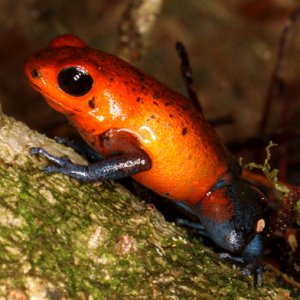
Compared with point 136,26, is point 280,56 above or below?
above

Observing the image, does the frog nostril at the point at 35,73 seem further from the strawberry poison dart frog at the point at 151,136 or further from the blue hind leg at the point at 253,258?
the blue hind leg at the point at 253,258

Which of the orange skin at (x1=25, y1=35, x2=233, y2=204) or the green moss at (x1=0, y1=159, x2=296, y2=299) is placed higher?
the orange skin at (x1=25, y1=35, x2=233, y2=204)

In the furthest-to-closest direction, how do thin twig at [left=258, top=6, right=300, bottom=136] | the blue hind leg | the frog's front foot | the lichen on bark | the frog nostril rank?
thin twig at [left=258, top=6, right=300, bottom=136]
the frog nostril
the blue hind leg
the frog's front foot
the lichen on bark

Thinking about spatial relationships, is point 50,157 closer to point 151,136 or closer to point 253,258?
point 151,136

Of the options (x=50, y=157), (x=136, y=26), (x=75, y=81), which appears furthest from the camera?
(x=136, y=26)

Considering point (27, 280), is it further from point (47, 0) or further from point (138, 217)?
point (47, 0)

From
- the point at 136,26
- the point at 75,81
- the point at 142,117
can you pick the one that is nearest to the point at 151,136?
the point at 142,117

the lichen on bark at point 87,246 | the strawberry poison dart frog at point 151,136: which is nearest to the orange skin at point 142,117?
the strawberry poison dart frog at point 151,136

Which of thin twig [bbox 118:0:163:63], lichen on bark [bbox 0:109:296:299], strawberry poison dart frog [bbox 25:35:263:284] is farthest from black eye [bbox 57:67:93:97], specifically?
thin twig [bbox 118:0:163:63]

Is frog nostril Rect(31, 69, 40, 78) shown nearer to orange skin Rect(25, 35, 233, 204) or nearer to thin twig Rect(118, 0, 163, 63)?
orange skin Rect(25, 35, 233, 204)
